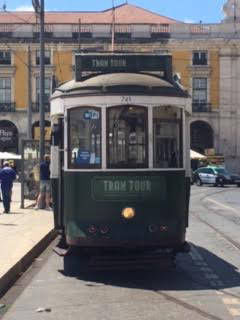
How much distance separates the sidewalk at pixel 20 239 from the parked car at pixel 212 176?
3391 cm

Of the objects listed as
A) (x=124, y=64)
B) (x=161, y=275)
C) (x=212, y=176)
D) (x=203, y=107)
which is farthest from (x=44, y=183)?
(x=203, y=107)

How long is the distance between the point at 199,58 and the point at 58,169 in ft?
210

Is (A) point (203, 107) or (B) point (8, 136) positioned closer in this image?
(B) point (8, 136)

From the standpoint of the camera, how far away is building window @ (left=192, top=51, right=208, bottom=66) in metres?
73.8

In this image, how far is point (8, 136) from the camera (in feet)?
242

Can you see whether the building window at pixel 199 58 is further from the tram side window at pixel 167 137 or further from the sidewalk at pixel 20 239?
the tram side window at pixel 167 137

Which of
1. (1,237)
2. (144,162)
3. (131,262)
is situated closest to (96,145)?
(144,162)

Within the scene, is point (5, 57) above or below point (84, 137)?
above

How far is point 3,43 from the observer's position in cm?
7362

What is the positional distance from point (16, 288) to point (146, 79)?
11.7ft

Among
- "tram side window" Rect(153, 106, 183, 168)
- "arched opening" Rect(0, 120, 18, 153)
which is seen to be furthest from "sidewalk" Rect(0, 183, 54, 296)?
"arched opening" Rect(0, 120, 18, 153)

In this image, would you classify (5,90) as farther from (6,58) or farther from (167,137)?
(167,137)

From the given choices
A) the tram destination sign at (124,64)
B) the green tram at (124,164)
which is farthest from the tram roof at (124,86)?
the tram destination sign at (124,64)

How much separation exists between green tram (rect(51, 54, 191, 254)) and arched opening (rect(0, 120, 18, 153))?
63.7m
